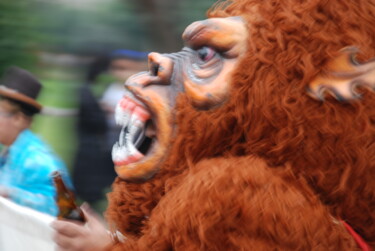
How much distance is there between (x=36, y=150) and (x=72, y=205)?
1.30 m

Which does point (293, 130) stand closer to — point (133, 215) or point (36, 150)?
point (133, 215)

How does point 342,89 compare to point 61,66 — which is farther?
Answer: point 61,66

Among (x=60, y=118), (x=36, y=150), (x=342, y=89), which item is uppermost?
(x=342, y=89)

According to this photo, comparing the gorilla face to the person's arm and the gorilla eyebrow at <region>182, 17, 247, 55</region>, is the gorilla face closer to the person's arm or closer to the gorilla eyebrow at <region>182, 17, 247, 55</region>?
the gorilla eyebrow at <region>182, 17, 247, 55</region>

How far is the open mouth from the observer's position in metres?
1.33

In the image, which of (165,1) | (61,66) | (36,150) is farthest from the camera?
(61,66)

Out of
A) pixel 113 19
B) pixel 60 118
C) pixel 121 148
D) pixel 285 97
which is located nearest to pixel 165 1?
pixel 113 19

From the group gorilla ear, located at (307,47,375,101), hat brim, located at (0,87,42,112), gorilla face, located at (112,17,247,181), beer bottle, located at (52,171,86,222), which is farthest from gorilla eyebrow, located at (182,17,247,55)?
hat brim, located at (0,87,42,112)

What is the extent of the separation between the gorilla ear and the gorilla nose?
0.99 feet

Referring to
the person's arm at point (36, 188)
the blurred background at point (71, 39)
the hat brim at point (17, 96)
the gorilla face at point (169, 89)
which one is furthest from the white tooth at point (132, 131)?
the blurred background at point (71, 39)

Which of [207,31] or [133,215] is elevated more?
[207,31]

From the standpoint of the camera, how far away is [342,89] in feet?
3.76

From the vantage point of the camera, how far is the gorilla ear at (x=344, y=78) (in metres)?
1.15

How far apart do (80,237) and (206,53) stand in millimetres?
446
